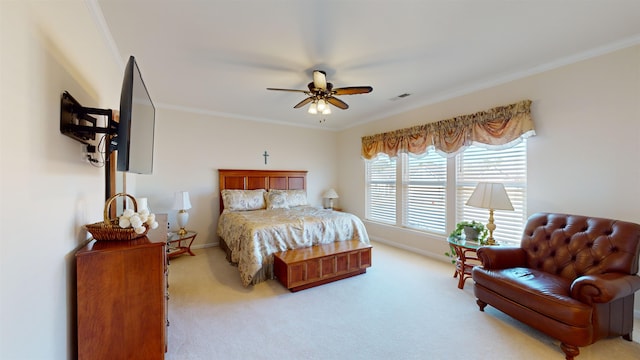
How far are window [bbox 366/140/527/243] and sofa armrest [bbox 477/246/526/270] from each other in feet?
2.63

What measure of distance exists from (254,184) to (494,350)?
434 cm

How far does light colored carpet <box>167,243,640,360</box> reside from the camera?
1.89m

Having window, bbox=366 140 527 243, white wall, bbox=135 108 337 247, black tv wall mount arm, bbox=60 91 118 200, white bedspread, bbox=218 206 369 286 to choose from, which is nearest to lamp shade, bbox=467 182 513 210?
window, bbox=366 140 527 243

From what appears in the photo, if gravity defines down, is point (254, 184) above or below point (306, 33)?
below

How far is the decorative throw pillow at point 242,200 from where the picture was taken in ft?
14.7

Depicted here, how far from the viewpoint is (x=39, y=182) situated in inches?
43.6

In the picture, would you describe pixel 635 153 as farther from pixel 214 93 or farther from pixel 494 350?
pixel 214 93

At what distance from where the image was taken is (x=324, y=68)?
289cm

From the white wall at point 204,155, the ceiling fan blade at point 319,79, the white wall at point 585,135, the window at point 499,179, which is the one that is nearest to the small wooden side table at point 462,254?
the window at point 499,179

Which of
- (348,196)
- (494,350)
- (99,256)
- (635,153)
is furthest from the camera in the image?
(348,196)

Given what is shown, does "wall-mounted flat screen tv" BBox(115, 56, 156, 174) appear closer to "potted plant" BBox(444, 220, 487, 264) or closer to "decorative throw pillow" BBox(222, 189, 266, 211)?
"decorative throw pillow" BBox(222, 189, 266, 211)

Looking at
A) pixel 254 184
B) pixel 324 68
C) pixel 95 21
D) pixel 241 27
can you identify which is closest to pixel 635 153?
pixel 324 68

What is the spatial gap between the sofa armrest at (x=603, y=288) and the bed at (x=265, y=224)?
2.31 metres

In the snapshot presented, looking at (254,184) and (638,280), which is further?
(254,184)
